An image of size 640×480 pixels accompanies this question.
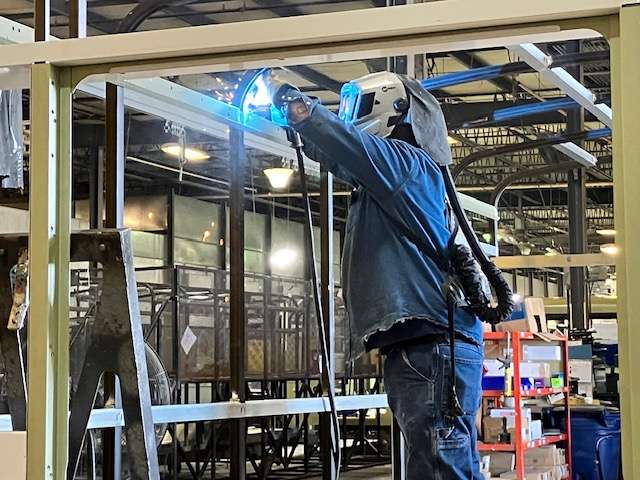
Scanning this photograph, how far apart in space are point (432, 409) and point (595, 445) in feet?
19.6

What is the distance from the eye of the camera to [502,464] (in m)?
7.00

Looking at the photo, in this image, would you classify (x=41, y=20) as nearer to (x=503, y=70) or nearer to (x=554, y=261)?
(x=503, y=70)

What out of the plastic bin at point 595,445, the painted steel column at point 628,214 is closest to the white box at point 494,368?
the plastic bin at point 595,445

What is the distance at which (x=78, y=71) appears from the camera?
179cm

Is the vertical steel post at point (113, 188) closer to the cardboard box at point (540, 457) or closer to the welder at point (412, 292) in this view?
the welder at point (412, 292)

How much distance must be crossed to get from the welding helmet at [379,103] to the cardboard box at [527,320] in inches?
158

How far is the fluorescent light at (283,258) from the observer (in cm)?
1678

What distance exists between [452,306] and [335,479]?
1131 millimetres

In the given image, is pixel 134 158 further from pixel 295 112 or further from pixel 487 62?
pixel 295 112

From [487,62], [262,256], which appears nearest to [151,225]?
[262,256]

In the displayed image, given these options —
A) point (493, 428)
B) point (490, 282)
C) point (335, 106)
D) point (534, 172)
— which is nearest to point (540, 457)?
point (493, 428)

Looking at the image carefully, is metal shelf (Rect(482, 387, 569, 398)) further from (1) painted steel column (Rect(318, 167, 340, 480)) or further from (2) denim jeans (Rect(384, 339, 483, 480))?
(2) denim jeans (Rect(384, 339, 483, 480))

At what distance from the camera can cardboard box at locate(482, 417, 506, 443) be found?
6.98 metres

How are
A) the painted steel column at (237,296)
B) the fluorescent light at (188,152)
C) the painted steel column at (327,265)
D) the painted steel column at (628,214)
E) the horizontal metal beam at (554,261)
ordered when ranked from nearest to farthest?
the painted steel column at (628,214) < the painted steel column at (237,296) < the painted steel column at (327,265) < the horizontal metal beam at (554,261) < the fluorescent light at (188,152)
